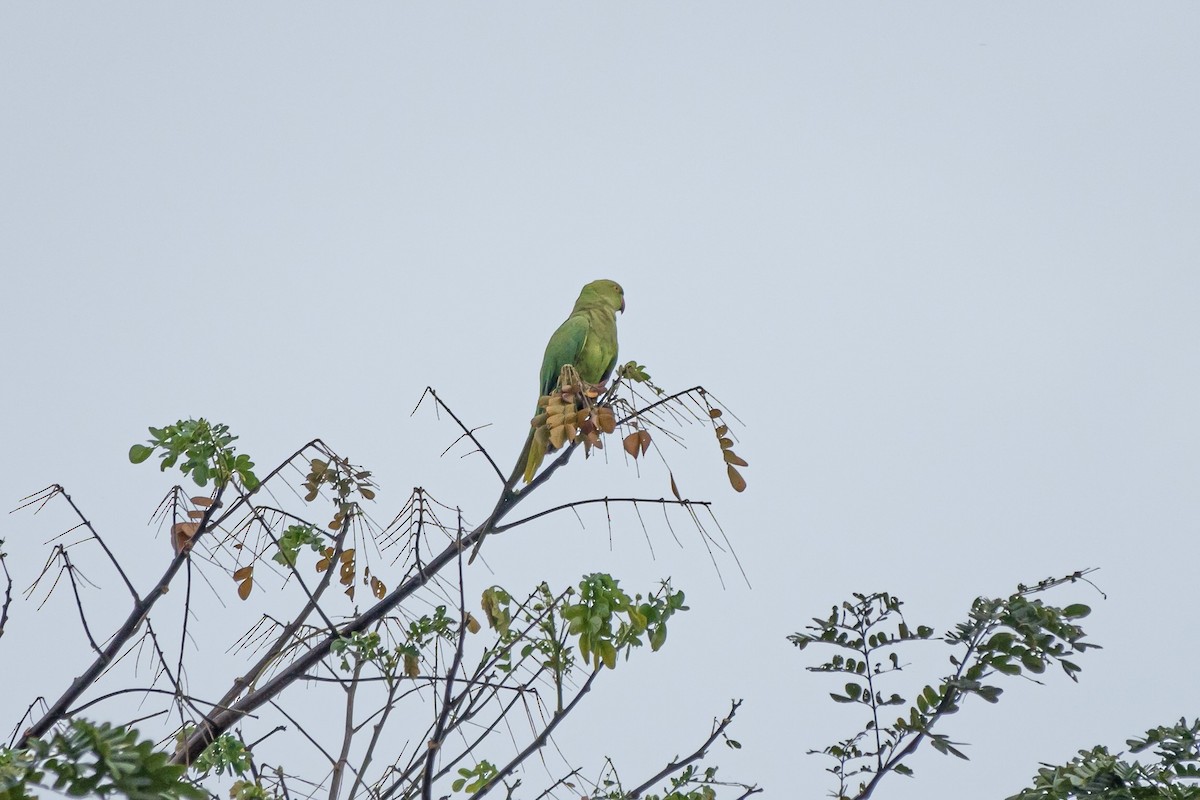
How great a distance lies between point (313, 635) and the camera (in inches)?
96.1

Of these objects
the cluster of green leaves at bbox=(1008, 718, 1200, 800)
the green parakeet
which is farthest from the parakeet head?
the cluster of green leaves at bbox=(1008, 718, 1200, 800)

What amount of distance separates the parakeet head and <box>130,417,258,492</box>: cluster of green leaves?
3.15m

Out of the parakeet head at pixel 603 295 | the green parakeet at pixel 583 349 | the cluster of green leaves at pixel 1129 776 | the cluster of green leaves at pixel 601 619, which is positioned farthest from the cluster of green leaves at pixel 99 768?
the parakeet head at pixel 603 295

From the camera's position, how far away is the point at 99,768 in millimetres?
1049

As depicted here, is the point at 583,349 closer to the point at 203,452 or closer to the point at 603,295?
the point at 603,295

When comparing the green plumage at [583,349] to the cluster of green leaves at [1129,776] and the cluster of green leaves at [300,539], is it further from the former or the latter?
the cluster of green leaves at [1129,776]

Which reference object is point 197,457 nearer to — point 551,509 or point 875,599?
point 551,509

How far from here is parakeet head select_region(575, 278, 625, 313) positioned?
543 centimetres

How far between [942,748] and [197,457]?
5.85 feet

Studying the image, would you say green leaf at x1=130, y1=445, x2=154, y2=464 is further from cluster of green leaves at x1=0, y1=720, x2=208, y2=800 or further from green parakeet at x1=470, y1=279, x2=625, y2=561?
green parakeet at x1=470, y1=279, x2=625, y2=561

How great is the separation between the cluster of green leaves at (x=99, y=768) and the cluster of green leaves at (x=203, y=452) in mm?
1274

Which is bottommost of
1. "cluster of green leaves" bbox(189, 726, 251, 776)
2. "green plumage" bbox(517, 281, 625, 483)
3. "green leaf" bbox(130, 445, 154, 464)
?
"cluster of green leaves" bbox(189, 726, 251, 776)

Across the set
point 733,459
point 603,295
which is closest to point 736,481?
point 733,459

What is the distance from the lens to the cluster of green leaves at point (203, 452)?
2.31 m
